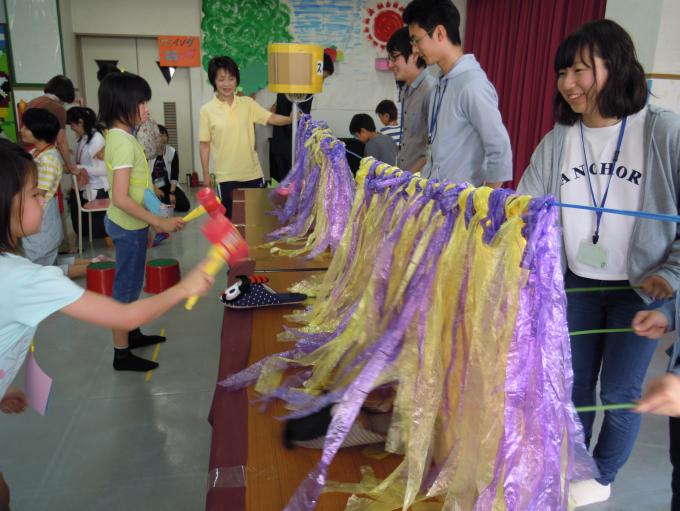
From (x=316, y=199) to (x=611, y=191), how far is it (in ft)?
4.28

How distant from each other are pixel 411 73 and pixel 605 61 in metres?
1.44

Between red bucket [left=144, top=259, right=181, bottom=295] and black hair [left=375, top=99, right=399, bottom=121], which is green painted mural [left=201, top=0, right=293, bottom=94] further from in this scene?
red bucket [left=144, top=259, right=181, bottom=295]

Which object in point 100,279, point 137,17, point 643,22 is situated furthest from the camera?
point 137,17

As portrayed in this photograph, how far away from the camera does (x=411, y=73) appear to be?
258 cm

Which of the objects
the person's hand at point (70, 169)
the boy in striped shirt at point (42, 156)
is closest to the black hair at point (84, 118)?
the person's hand at point (70, 169)

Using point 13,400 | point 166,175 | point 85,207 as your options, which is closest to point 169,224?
point 13,400

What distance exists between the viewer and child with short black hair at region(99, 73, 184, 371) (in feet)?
6.77

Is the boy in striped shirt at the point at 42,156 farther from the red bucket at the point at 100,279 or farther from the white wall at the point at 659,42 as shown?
the white wall at the point at 659,42

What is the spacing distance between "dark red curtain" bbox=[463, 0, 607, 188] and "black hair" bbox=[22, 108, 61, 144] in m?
4.15

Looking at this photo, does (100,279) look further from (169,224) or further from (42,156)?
(169,224)

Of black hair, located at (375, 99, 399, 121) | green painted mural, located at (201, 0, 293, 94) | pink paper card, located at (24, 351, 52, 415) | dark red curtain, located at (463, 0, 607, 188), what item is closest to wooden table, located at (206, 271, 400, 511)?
pink paper card, located at (24, 351, 52, 415)

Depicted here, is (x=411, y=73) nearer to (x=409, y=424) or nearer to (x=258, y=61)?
(x=409, y=424)

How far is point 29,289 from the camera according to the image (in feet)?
3.16

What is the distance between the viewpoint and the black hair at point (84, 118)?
4434 millimetres
